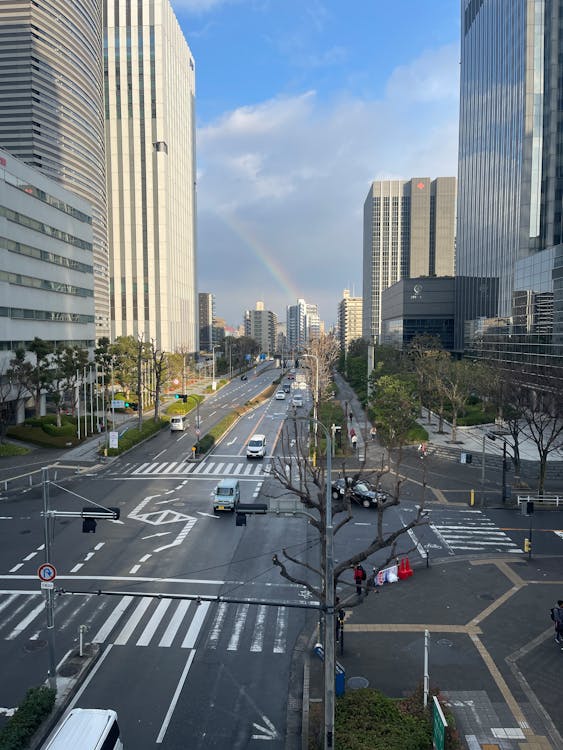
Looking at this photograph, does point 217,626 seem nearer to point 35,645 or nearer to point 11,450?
point 35,645

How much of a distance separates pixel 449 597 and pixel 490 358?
61.0 metres

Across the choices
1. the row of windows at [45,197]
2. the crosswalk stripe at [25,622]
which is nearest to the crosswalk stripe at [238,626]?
the crosswalk stripe at [25,622]

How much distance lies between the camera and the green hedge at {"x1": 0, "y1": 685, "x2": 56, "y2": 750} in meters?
12.6

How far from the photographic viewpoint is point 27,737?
514 inches

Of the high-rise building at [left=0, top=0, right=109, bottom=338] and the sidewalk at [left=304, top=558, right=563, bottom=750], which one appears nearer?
the sidewalk at [left=304, top=558, right=563, bottom=750]

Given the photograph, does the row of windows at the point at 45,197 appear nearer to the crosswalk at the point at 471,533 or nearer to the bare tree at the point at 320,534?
the bare tree at the point at 320,534

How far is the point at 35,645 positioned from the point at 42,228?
179 ft

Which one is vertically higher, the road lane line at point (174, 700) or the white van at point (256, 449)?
the white van at point (256, 449)

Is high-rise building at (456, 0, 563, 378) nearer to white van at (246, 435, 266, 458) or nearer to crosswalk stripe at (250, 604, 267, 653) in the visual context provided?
white van at (246, 435, 266, 458)

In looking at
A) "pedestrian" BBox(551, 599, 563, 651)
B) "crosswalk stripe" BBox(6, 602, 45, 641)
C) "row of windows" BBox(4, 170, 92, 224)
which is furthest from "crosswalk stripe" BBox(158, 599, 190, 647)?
"row of windows" BBox(4, 170, 92, 224)

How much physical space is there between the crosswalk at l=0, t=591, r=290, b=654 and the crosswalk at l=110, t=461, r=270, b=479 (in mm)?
20433

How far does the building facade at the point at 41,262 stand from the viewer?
180 feet

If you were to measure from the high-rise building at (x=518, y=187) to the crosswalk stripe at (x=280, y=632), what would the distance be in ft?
162

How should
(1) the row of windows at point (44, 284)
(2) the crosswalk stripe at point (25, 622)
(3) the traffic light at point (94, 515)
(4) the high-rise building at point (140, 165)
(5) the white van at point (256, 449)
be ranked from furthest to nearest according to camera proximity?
1. (4) the high-rise building at point (140, 165)
2. (1) the row of windows at point (44, 284)
3. (5) the white van at point (256, 449)
4. (2) the crosswalk stripe at point (25, 622)
5. (3) the traffic light at point (94, 515)
